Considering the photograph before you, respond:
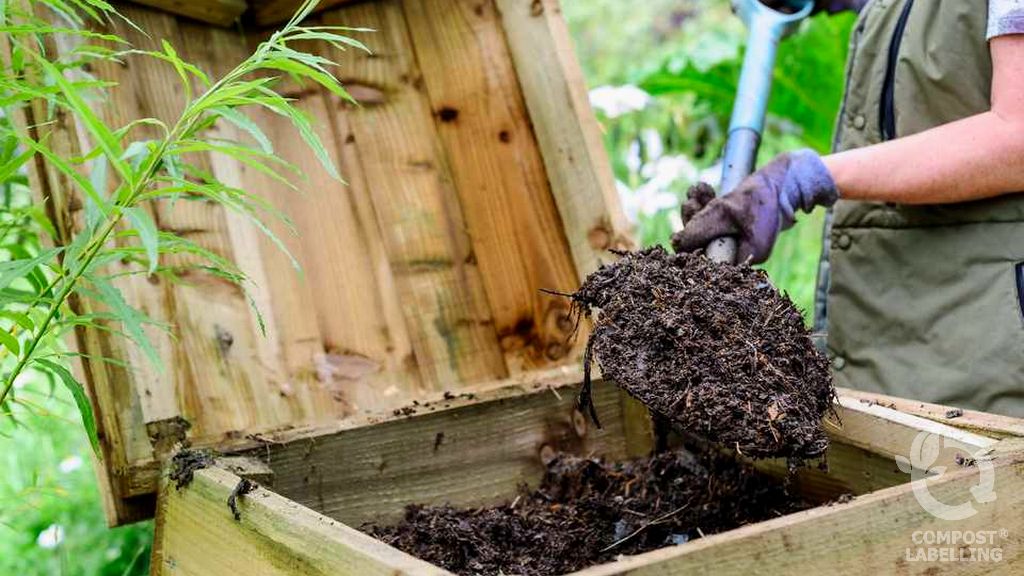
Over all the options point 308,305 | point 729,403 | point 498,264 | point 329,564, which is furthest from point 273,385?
point 729,403

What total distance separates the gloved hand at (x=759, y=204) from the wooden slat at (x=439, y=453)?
0.38 m

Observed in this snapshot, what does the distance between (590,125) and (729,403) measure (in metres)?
1.06

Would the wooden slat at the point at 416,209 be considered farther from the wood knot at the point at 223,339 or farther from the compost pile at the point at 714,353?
the compost pile at the point at 714,353

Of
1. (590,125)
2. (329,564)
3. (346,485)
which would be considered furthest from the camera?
(590,125)

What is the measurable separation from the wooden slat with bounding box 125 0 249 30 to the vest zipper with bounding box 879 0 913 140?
4.29ft

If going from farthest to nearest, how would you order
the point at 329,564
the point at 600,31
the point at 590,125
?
1. the point at 600,31
2. the point at 590,125
3. the point at 329,564

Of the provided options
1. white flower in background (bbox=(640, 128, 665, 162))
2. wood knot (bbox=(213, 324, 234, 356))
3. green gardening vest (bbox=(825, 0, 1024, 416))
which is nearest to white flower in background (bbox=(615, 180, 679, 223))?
white flower in background (bbox=(640, 128, 665, 162))

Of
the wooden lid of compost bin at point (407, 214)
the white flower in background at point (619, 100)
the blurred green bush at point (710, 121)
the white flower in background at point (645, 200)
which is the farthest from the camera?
the blurred green bush at point (710, 121)

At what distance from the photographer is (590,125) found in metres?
2.26

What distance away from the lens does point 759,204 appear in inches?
73.0

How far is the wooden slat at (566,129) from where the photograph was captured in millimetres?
2236

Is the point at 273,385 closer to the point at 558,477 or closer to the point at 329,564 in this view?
the point at 558,477

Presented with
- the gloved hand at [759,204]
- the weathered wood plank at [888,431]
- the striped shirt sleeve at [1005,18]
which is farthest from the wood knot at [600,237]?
the striped shirt sleeve at [1005,18]

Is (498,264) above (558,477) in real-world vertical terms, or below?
above
